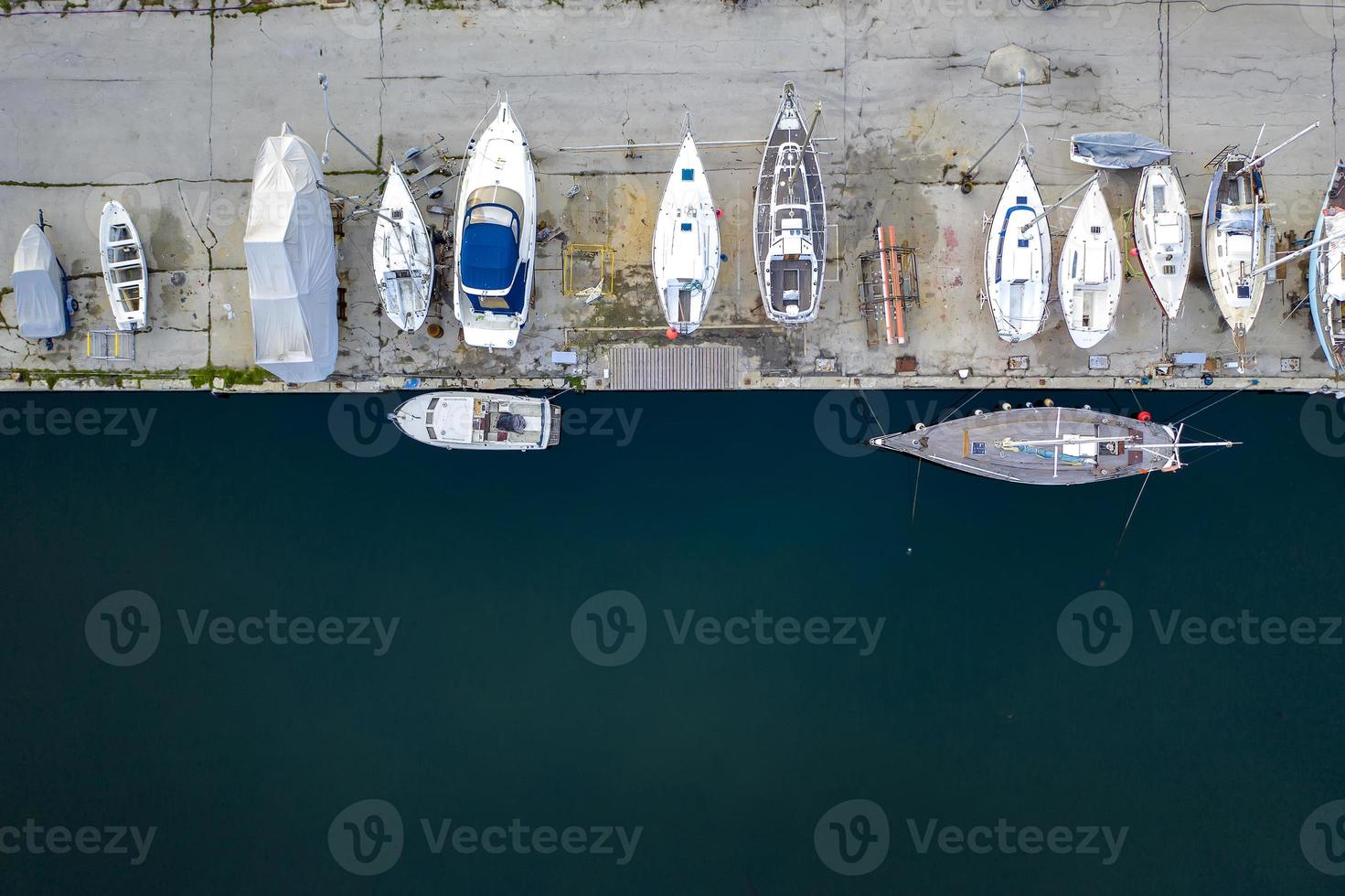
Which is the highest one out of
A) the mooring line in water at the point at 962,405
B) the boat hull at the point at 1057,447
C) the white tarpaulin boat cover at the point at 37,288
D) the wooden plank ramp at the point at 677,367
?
the white tarpaulin boat cover at the point at 37,288

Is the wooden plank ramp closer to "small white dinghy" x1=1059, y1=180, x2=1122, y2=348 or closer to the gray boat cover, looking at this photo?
"small white dinghy" x1=1059, y1=180, x2=1122, y2=348

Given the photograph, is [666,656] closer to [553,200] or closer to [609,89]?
[553,200]

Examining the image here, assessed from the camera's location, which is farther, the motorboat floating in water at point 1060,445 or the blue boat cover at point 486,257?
the motorboat floating in water at point 1060,445

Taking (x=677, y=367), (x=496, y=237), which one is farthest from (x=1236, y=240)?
(x=496, y=237)

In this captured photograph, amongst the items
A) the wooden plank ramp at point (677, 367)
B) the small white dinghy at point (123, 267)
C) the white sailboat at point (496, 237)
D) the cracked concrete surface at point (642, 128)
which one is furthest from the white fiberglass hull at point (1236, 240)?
the small white dinghy at point (123, 267)

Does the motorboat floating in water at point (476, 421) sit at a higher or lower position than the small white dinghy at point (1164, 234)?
lower

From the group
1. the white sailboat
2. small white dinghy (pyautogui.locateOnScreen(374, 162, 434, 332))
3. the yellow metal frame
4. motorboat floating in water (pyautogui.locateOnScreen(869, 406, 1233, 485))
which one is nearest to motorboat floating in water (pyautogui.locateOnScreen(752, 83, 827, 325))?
the yellow metal frame

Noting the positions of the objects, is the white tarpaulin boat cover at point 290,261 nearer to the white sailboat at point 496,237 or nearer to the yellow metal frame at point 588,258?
the white sailboat at point 496,237
